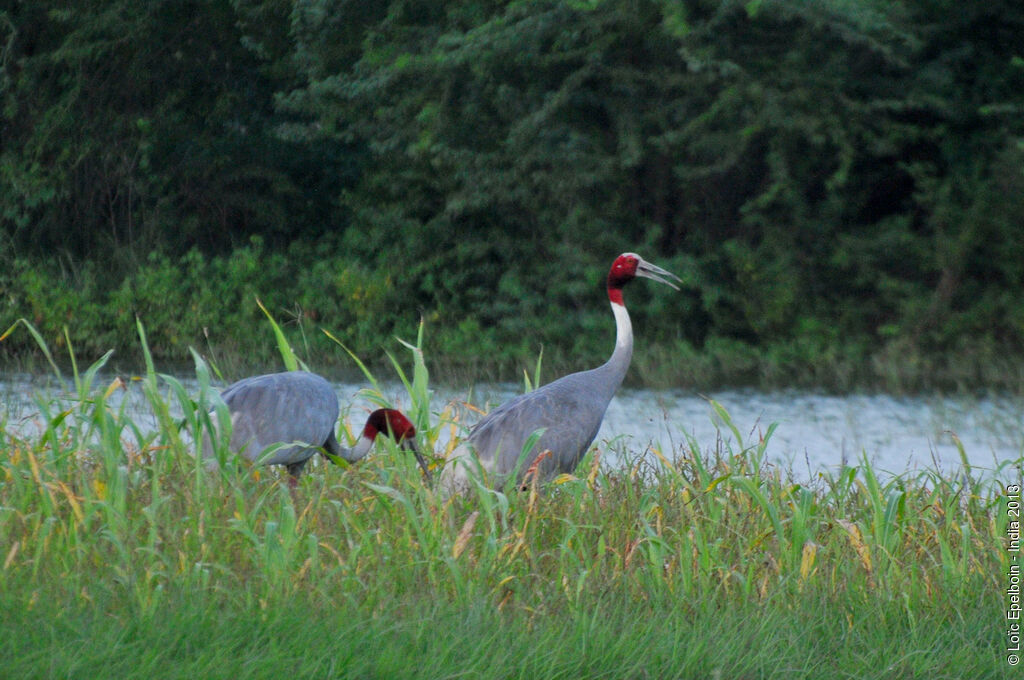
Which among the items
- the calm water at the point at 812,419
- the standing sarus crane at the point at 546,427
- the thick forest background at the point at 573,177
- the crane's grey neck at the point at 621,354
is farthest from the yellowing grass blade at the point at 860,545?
the thick forest background at the point at 573,177

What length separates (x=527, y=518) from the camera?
13.7 feet

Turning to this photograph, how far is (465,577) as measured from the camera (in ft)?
12.6

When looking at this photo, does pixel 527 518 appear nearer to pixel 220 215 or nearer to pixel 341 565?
pixel 341 565

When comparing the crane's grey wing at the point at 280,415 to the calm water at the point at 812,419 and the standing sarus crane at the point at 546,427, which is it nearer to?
the standing sarus crane at the point at 546,427

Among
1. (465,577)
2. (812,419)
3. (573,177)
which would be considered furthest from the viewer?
(573,177)

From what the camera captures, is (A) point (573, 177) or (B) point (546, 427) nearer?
(B) point (546, 427)

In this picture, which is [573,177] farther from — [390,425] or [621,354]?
[390,425]

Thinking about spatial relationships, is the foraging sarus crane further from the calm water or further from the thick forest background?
the thick forest background

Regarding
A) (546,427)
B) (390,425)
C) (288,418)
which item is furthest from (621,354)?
(288,418)

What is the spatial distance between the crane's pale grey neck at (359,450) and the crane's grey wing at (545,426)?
0.38 m

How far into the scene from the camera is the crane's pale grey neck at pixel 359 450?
489 cm

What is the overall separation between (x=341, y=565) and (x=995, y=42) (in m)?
10.9

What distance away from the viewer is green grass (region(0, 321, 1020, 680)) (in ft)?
10.5

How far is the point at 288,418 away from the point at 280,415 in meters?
0.03
